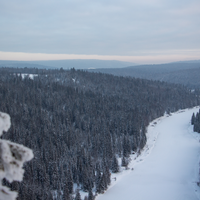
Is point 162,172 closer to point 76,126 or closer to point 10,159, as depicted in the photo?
point 76,126

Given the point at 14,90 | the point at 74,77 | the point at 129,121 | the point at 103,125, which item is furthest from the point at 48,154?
the point at 74,77

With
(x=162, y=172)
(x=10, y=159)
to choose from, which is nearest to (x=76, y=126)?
(x=162, y=172)

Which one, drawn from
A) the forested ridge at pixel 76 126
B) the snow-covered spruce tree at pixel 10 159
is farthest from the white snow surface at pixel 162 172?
the snow-covered spruce tree at pixel 10 159

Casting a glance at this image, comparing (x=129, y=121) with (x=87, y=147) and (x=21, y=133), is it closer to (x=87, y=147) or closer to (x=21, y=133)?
(x=87, y=147)

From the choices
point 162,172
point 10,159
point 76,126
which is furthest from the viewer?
point 76,126

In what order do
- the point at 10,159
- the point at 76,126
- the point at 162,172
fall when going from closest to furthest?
the point at 10,159, the point at 162,172, the point at 76,126
